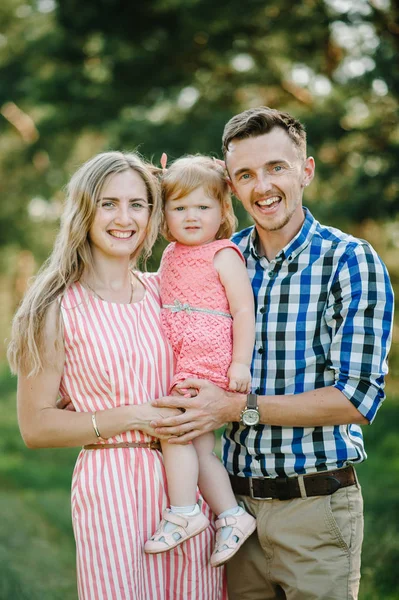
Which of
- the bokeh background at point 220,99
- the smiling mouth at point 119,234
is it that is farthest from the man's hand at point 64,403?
the bokeh background at point 220,99

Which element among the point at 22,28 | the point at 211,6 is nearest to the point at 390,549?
the point at 211,6

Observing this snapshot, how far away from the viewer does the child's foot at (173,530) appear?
8.29ft

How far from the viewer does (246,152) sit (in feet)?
9.27

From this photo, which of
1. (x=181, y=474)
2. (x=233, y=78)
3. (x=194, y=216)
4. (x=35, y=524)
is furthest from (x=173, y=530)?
(x=233, y=78)

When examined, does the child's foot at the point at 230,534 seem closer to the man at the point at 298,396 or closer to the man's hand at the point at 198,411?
the man at the point at 298,396

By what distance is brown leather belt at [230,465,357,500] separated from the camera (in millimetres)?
2652

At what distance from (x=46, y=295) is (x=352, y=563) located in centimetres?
145

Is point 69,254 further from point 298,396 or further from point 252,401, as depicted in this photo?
point 298,396

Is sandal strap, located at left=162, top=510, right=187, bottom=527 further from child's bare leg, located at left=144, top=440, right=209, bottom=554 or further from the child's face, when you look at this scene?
the child's face

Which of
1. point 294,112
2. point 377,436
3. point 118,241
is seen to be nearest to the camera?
point 118,241

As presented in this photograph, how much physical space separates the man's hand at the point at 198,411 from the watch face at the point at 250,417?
3 centimetres

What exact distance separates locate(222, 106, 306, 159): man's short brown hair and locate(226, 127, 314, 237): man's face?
0.06ft

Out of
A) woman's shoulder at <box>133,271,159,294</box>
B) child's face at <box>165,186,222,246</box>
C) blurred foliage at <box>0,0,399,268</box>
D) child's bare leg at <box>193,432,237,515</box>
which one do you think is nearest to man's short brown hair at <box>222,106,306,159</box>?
child's face at <box>165,186,222,246</box>

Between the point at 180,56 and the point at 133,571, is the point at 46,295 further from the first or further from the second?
the point at 180,56
